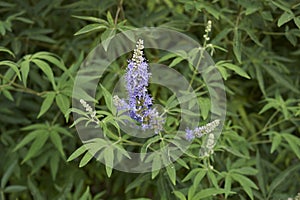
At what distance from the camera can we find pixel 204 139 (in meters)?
1.86

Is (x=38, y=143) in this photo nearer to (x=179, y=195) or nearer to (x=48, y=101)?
(x=48, y=101)

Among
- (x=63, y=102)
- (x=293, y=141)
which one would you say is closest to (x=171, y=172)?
(x=63, y=102)

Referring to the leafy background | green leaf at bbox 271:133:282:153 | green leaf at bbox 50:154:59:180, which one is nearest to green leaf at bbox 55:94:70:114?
the leafy background

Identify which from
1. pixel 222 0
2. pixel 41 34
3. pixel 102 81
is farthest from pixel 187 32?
pixel 41 34

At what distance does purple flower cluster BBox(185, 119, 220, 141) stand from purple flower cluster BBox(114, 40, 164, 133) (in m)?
0.10

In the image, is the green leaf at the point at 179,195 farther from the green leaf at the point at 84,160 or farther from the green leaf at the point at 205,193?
the green leaf at the point at 84,160

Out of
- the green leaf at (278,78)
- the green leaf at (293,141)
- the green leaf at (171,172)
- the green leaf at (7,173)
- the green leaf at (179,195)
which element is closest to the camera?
the green leaf at (171,172)

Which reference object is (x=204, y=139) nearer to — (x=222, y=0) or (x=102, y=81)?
(x=102, y=81)

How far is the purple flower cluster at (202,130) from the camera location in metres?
1.58

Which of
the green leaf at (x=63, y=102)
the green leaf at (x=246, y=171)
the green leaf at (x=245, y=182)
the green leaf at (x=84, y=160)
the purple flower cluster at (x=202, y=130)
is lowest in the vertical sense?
the green leaf at (x=245, y=182)

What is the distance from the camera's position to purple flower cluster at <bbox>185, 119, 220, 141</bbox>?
158 centimetres

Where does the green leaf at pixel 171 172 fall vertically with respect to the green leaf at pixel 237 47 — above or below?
below

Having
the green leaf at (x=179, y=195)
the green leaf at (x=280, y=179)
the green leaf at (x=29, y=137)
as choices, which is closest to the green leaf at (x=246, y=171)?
the green leaf at (x=280, y=179)

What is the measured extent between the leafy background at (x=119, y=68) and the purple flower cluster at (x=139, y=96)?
0.42 m
